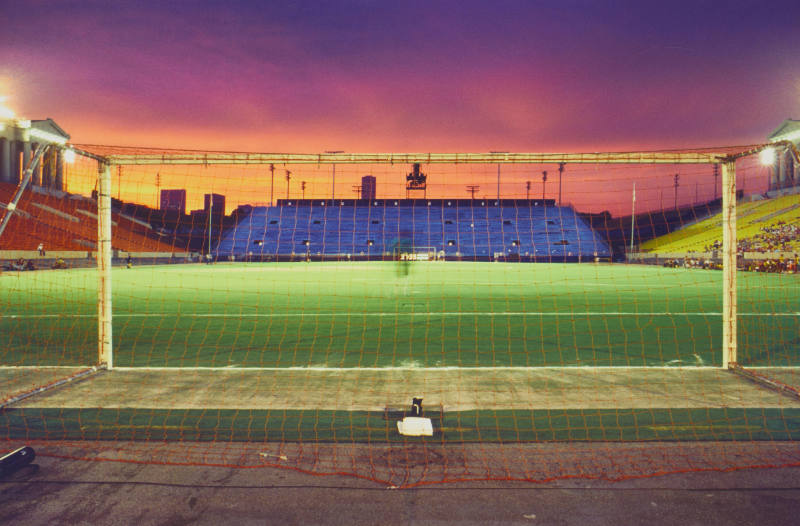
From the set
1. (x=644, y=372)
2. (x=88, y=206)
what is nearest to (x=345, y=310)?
(x=644, y=372)

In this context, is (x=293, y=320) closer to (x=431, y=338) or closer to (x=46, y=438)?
(x=431, y=338)

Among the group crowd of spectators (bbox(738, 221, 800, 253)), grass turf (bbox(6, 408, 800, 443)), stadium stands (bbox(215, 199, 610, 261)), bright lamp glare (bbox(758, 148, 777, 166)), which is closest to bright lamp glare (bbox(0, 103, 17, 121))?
grass turf (bbox(6, 408, 800, 443))

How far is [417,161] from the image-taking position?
19.6 ft

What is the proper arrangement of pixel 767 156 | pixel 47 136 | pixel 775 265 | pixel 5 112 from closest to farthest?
pixel 5 112 → pixel 47 136 → pixel 767 156 → pixel 775 265

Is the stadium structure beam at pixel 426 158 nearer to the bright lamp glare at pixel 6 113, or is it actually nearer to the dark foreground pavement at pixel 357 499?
the bright lamp glare at pixel 6 113

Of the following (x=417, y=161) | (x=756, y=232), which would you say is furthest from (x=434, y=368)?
(x=756, y=232)

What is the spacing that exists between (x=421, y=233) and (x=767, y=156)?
59548 millimetres

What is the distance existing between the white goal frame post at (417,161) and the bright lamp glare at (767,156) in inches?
2.6

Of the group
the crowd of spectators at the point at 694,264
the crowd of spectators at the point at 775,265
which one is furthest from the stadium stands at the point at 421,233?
the crowd of spectators at the point at 775,265

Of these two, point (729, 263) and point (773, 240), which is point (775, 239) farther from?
point (729, 263)

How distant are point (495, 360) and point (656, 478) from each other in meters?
3.82

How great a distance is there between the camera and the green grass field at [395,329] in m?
7.37

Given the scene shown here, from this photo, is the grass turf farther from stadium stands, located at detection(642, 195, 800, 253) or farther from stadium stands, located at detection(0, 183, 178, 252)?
stadium stands, located at detection(642, 195, 800, 253)

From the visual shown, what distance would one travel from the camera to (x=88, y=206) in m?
46.5
